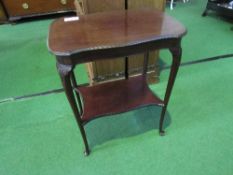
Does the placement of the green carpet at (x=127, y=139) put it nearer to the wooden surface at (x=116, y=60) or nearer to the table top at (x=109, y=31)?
the wooden surface at (x=116, y=60)

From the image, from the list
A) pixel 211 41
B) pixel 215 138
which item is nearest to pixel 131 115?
pixel 215 138

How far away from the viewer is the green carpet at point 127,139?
1.15 metres

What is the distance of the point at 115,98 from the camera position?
1.23 m

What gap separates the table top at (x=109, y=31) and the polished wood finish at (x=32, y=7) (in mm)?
2296

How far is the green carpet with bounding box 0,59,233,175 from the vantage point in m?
1.15

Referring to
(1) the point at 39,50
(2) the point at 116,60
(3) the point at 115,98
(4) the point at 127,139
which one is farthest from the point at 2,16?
(4) the point at 127,139

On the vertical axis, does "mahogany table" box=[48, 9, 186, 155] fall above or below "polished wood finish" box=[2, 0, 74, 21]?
above

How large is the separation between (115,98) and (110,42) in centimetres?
50

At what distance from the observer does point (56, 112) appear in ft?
4.98

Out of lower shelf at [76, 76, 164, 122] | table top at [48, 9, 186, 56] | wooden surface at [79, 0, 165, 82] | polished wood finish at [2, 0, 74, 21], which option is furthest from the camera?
polished wood finish at [2, 0, 74, 21]

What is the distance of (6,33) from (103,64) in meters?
2.02

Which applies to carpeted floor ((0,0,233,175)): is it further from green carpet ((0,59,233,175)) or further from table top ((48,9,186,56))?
table top ((48,9,186,56))

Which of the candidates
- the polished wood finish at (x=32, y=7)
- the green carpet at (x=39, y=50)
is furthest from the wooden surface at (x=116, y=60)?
the polished wood finish at (x=32, y=7)

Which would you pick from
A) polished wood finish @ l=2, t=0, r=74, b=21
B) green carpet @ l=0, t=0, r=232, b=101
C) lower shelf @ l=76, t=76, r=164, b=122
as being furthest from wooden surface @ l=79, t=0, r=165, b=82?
polished wood finish @ l=2, t=0, r=74, b=21
